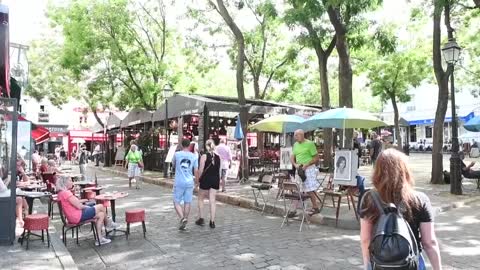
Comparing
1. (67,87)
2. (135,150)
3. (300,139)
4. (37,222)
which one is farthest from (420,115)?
(37,222)

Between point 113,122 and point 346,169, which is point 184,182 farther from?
point 113,122

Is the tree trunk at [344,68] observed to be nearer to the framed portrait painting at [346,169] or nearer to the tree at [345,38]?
the tree at [345,38]

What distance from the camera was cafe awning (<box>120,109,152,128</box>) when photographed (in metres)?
24.6

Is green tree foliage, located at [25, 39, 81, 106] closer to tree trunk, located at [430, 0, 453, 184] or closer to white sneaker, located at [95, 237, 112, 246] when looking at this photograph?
tree trunk, located at [430, 0, 453, 184]

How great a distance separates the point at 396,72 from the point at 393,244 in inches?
1124

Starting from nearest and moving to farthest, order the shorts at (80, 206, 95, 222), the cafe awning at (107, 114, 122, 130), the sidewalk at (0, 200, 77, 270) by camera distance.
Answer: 1. the sidewalk at (0, 200, 77, 270)
2. the shorts at (80, 206, 95, 222)
3. the cafe awning at (107, 114, 122, 130)

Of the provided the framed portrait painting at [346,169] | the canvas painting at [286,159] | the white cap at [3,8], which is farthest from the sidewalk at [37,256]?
the canvas painting at [286,159]

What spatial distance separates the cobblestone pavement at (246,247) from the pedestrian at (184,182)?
34 centimetres

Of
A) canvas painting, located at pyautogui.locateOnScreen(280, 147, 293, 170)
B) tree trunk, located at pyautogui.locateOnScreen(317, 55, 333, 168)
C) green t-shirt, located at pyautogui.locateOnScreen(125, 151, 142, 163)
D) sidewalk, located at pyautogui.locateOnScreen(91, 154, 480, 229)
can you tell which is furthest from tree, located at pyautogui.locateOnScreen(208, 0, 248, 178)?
tree trunk, located at pyautogui.locateOnScreen(317, 55, 333, 168)

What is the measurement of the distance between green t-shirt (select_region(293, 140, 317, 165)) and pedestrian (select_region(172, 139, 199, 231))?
2.40m

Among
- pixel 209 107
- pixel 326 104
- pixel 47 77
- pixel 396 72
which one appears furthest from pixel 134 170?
pixel 47 77

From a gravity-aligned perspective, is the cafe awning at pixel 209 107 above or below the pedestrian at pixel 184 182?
above

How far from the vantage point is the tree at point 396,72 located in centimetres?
2811

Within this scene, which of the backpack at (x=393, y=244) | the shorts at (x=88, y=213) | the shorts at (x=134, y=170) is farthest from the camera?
the shorts at (x=134, y=170)
